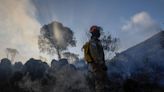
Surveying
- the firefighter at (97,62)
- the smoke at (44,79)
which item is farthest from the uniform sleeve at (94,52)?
the smoke at (44,79)

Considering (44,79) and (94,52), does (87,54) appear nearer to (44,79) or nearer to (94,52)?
(94,52)

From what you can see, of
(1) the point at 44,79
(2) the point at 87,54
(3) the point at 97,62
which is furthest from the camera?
(1) the point at 44,79

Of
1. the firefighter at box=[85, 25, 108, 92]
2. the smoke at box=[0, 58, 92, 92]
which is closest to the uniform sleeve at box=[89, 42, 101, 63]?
the firefighter at box=[85, 25, 108, 92]

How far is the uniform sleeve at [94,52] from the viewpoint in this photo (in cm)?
507

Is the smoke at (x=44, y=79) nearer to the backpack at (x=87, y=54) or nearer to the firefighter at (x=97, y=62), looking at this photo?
the backpack at (x=87, y=54)

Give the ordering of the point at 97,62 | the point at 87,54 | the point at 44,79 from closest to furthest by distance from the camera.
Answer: the point at 97,62, the point at 87,54, the point at 44,79

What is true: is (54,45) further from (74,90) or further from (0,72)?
(74,90)

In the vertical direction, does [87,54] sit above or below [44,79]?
below

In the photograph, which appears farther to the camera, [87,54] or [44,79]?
[44,79]

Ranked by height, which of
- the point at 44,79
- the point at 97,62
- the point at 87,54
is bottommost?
the point at 97,62

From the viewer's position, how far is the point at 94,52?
5.11 m

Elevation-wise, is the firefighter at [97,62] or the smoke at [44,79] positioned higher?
the smoke at [44,79]

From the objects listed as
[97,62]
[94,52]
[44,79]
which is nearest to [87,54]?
[94,52]

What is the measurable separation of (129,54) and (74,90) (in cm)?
781
